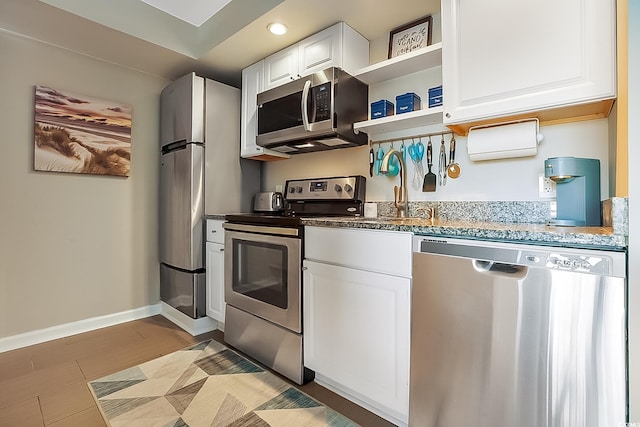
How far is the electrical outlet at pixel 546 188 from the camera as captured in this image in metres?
1.47

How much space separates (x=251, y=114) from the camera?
258cm

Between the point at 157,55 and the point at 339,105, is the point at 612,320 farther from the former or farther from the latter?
the point at 157,55

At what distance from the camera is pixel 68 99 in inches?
93.4

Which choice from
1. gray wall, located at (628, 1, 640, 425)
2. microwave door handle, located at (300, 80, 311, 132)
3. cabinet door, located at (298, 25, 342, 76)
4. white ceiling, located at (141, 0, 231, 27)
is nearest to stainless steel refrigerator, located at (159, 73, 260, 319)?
white ceiling, located at (141, 0, 231, 27)

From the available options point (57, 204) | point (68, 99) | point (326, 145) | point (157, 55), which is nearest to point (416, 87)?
point (326, 145)

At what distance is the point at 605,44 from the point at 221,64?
2.44 m

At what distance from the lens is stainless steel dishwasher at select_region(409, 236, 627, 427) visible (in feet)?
2.86

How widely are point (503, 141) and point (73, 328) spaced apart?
3.24 meters

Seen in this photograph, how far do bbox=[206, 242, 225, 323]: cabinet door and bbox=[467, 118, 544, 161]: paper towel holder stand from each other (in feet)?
6.05

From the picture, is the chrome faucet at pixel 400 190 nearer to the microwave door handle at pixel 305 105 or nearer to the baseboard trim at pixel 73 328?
the microwave door handle at pixel 305 105

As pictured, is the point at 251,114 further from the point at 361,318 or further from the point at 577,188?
the point at 577,188

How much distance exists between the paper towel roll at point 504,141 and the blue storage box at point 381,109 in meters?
0.56

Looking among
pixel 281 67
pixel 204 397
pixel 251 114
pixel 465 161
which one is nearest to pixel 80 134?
pixel 251 114

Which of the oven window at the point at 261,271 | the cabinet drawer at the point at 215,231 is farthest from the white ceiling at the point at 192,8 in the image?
the oven window at the point at 261,271
